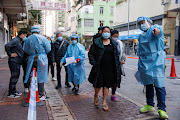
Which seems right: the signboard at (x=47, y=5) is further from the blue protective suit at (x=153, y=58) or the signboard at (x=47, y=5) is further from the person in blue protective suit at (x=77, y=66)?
the blue protective suit at (x=153, y=58)

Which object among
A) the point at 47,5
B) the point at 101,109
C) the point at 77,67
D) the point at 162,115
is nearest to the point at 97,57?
the point at 101,109

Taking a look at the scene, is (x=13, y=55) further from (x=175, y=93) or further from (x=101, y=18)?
(x=101, y=18)

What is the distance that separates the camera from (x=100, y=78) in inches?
186

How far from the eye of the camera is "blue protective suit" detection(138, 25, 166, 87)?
4145 mm

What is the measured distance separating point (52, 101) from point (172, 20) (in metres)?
27.4

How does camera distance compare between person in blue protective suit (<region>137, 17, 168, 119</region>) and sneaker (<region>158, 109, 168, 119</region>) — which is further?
person in blue protective suit (<region>137, 17, 168, 119</region>)

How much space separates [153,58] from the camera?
4.19 m

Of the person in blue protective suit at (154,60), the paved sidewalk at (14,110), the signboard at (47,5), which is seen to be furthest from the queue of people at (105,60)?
the signboard at (47,5)

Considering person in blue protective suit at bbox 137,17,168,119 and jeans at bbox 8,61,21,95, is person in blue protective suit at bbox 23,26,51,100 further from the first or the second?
person in blue protective suit at bbox 137,17,168,119

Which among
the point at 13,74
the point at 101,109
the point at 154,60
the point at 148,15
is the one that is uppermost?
the point at 148,15

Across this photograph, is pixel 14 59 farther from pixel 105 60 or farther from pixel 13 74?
pixel 105 60

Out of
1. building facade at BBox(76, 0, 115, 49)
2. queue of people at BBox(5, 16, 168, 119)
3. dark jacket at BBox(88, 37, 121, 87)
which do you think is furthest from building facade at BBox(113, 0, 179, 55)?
dark jacket at BBox(88, 37, 121, 87)

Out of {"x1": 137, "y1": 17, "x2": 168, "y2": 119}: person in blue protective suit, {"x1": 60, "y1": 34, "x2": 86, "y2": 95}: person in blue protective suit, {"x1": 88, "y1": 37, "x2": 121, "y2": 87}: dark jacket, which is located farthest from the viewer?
{"x1": 60, "y1": 34, "x2": 86, "y2": 95}: person in blue protective suit

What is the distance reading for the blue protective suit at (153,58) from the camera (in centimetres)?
414
